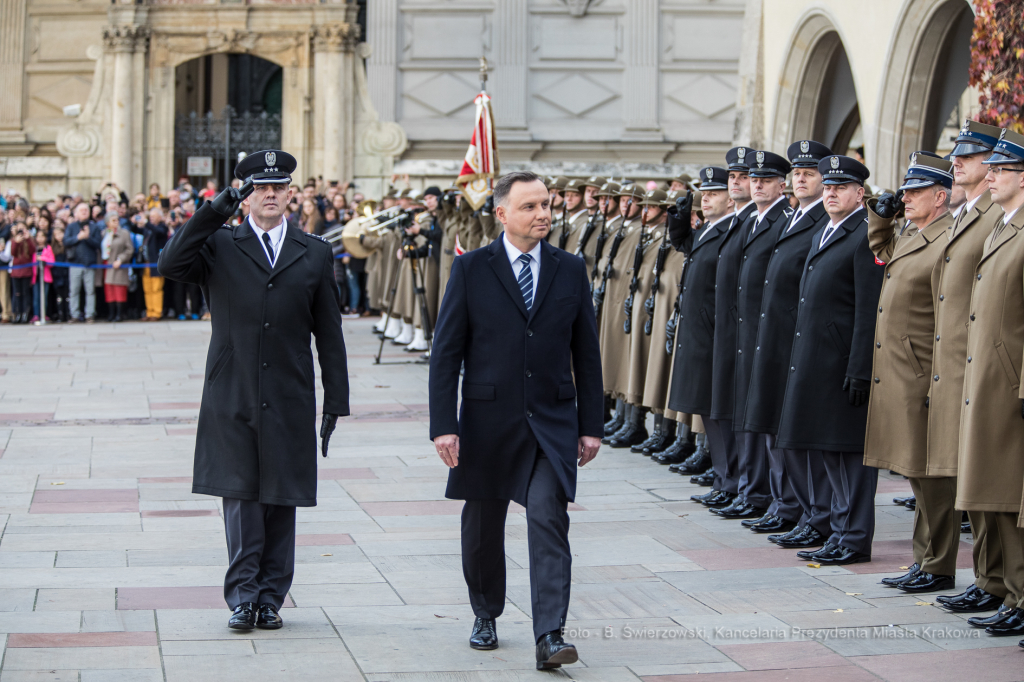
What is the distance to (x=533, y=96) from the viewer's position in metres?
27.0

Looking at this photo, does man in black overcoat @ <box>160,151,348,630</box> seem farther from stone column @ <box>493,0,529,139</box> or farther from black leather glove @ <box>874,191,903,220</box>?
stone column @ <box>493,0,529,139</box>

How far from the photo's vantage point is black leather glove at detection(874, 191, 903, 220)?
22.0 ft

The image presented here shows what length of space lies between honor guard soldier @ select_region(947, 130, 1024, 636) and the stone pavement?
1.11ft

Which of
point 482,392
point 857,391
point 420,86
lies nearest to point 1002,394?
point 857,391

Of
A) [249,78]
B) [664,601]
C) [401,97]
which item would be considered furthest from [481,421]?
[249,78]

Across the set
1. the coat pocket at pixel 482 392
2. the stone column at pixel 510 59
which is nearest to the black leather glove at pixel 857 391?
the coat pocket at pixel 482 392

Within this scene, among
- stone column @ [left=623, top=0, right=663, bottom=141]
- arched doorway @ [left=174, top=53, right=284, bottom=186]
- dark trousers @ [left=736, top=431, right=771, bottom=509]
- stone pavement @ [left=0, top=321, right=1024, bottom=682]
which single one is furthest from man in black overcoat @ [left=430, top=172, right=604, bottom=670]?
stone column @ [left=623, top=0, right=663, bottom=141]

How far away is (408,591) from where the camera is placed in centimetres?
635

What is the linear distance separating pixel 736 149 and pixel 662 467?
8.97 feet

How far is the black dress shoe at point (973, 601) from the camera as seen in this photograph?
600cm

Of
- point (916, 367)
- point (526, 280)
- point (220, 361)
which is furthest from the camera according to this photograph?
point (916, 367)

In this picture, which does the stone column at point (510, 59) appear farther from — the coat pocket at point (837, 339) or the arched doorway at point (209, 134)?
the coat pocket at point (837, 339)

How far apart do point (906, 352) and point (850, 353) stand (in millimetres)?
522

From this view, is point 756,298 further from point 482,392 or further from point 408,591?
point 482,392
